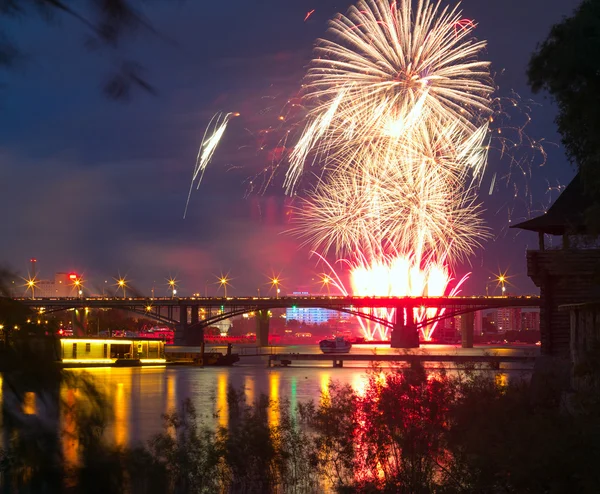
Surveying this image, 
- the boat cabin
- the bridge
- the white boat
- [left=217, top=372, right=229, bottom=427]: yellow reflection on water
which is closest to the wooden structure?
[left=217, top=372, right=229, bottom=427]: yellow reflection on water

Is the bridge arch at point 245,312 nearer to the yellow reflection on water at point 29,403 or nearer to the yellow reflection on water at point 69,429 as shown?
the yellow reflection on water at point 69,429

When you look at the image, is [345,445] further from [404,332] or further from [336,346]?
[336,346]

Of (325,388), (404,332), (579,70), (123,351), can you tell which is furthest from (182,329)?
(579,70)

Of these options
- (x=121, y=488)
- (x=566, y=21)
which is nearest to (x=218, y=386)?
(x=566, y=21)

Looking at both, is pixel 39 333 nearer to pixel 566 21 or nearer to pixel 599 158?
pixel 599 158

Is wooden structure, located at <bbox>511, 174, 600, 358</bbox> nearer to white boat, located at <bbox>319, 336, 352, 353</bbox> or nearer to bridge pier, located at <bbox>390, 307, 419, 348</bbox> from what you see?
bridge pier, located at <bbox>390, 307, 419, 348</bbox>

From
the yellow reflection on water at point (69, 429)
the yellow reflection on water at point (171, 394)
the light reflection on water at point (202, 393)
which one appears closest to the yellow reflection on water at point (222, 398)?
the light reflection on water at point (202, 393)
